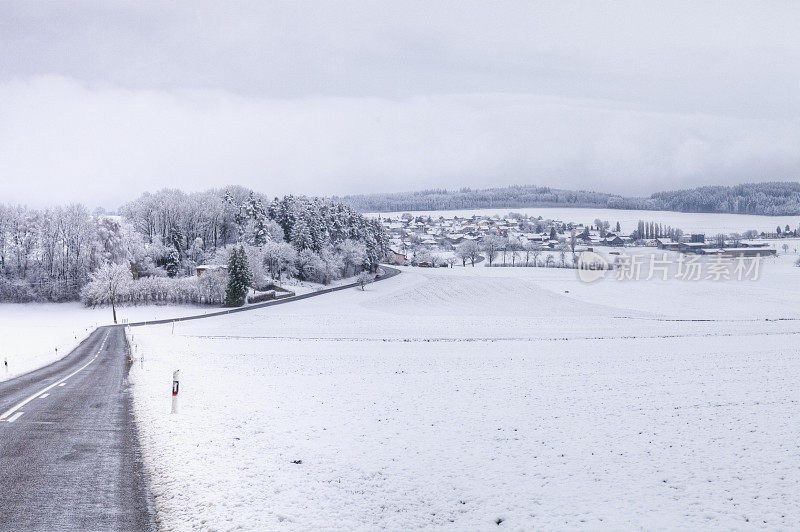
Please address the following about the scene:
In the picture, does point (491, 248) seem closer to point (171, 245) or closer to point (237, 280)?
point (171, 245)

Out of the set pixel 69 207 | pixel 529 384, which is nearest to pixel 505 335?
pixel 529 384

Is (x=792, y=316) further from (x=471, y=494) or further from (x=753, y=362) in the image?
(x=471, y=494)

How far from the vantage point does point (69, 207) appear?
85000 mm

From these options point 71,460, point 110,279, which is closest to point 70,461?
point 71,460

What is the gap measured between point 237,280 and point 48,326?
930 inches

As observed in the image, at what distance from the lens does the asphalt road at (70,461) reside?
8594mm

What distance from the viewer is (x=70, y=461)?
36.2 feet

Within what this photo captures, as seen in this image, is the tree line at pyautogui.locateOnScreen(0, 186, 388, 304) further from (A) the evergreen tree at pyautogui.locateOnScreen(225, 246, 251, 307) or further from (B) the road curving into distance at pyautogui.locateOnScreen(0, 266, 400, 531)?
(B) the road curving into distance at pyautogui.locateOnScreen(0, 266, 400, 531)

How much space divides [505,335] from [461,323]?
10.6m

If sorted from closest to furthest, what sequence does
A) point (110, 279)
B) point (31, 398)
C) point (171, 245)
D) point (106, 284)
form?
point (31, 398)
point (106, 284)
point (110, 279)
point (171, 245)

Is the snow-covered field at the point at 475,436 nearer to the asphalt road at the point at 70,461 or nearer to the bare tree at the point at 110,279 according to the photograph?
the asphalt road at the point at 70,461

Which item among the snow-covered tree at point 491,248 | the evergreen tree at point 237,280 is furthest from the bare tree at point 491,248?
the evergreen tree at point 237,280

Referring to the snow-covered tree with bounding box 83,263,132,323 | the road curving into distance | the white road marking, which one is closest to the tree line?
the snow-covered tree with bounding box 83,263,132,323

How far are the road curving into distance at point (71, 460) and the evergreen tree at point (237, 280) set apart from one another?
54630 mm
